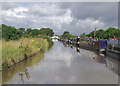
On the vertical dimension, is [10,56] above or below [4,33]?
below

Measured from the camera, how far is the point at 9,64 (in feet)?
28.7

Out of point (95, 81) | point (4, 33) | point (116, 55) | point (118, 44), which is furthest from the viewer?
point (4, 33)

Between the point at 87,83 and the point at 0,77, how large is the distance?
14.9ft

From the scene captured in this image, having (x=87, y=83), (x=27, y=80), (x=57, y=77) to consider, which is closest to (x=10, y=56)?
(x=27, y=80)

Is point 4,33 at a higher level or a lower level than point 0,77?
higher

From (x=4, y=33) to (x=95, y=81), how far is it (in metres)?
17.8

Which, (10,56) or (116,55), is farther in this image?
(116,55)

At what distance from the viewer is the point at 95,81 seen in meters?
6.20

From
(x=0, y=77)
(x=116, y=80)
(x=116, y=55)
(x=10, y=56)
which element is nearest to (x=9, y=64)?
(x=10, y=56)

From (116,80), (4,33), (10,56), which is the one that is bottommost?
(116,80)

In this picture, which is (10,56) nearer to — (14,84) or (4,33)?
(14,84)

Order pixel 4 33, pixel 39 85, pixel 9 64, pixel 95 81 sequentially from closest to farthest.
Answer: pixel 39 85
pixel 95 81
pixel 9 64
pixel 4 33

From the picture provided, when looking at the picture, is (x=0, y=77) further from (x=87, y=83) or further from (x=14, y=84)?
(x=87, y=83)


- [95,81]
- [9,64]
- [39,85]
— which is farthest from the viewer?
[9,64]
